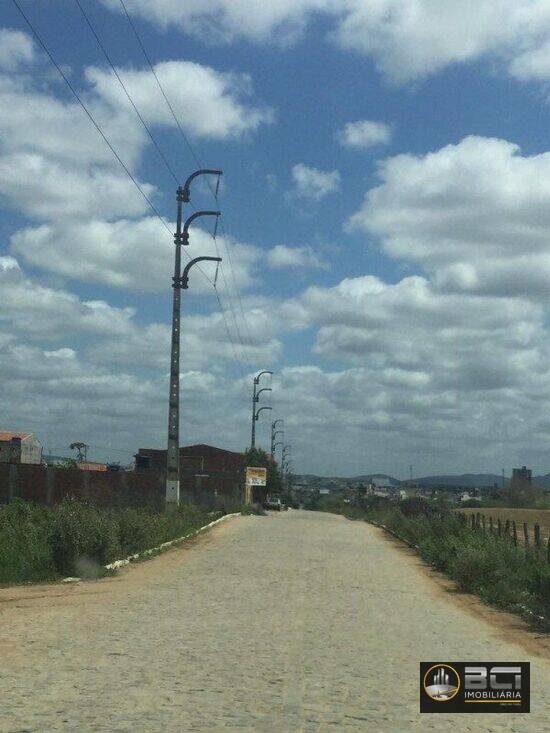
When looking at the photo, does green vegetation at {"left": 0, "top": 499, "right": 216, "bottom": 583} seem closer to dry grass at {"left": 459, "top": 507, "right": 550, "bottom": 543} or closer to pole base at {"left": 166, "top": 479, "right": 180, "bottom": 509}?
pole base at {"left": 166, "top": 479, "right": 180, "bottom": 509}

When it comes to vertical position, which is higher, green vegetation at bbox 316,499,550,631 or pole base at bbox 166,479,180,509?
pole base at bbox 166,479,180,509

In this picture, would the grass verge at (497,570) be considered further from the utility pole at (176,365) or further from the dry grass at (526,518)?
the dry grass at (526,518)

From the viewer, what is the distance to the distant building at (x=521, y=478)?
444 ft

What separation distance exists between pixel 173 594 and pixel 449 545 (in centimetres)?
1119

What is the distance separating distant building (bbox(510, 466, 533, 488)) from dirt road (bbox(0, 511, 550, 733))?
400 ft

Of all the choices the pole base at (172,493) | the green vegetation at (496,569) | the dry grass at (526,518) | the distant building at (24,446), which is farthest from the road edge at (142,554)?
the distant building at (24,446)

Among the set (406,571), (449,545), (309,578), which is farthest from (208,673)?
(449,545)

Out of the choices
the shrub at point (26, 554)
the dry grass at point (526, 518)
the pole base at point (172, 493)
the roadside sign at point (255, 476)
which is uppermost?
the roadside sign at point (255, 476)

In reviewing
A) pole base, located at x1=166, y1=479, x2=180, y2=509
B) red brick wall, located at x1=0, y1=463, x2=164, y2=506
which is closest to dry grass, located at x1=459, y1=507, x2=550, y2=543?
red brick wall, located at x1=0, y1=463, x2=164, y2=506

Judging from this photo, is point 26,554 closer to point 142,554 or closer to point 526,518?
point 142,554

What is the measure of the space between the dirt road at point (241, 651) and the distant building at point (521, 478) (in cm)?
12205

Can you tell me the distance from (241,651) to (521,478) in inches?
5529

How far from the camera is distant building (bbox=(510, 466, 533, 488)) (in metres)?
135

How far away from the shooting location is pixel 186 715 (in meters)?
7.09
